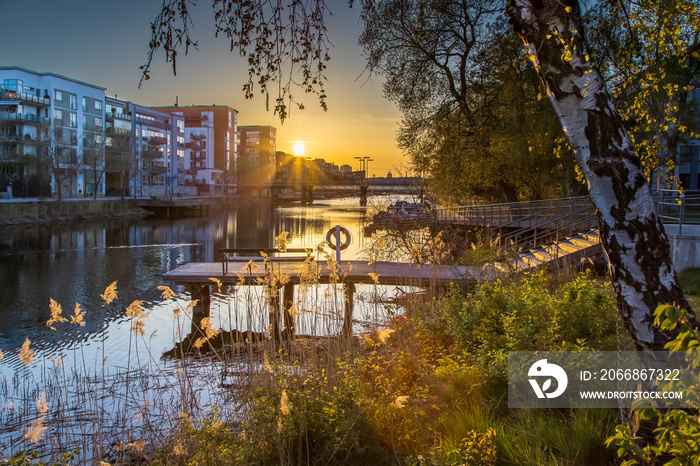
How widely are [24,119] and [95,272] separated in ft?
153

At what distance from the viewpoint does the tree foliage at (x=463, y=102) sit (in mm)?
21517

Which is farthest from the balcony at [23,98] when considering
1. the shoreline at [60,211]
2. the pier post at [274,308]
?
the pier post at [274,308]

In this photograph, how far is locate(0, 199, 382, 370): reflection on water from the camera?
42.8 ft

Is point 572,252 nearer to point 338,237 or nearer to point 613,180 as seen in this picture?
point 338,237

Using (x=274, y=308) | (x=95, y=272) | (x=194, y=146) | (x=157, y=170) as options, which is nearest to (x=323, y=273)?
(x=274, y=308)

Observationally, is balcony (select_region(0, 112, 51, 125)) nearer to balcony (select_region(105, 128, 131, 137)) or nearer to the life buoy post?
balcony (select_region(105, 128, 131, 137))

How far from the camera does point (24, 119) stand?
192 feet

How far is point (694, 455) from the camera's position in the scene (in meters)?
2.21

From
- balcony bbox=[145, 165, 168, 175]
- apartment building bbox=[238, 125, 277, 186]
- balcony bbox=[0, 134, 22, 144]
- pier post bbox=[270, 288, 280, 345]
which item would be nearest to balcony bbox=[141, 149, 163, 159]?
balcony bbox=[145, 165, 168, 175]

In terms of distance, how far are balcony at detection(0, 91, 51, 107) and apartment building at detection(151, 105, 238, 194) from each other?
2934 centimetres

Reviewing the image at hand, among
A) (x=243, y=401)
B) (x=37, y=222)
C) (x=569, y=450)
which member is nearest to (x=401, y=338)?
(x=243, y=401)

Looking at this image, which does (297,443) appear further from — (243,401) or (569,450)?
(569,450)

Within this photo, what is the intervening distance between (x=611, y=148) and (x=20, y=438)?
7666 mm

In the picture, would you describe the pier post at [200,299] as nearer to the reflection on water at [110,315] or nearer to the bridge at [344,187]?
the reflection on water at [110,315]
